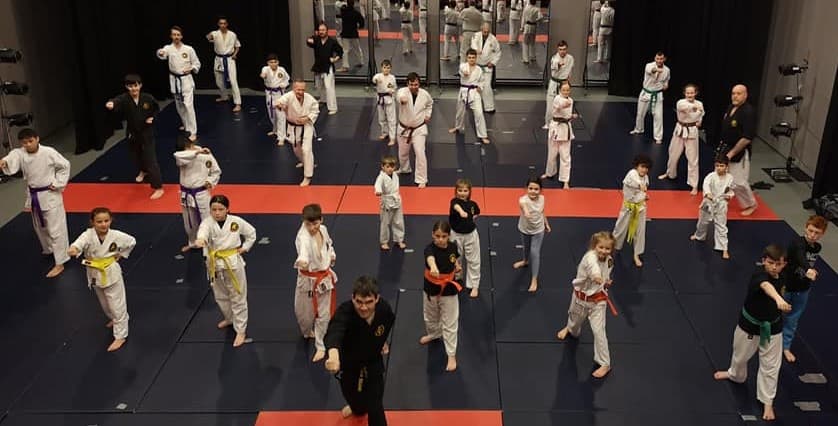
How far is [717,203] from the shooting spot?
26.7 ft

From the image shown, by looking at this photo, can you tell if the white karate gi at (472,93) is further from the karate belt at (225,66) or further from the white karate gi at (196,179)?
the white karate gi at (196,179)

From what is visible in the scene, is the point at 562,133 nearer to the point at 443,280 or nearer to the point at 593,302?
the point at 593,302

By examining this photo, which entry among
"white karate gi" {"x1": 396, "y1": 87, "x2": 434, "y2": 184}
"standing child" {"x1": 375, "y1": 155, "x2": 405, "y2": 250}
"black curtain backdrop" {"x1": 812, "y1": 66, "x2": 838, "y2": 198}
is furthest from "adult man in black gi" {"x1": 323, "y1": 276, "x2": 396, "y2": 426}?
"black curtain backdrop" {"x1": 812, "y1": 66, "x2": 838, "y2": 198}

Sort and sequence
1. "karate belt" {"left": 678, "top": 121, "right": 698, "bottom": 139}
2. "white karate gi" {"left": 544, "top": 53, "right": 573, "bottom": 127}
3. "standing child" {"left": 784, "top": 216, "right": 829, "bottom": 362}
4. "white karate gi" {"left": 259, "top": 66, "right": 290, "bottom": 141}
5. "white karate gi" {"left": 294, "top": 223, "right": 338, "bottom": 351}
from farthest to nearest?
"white karate gi" {"left": 544, "top": 53, "right": 573, "bottom": 127} → "white karate gi" {"left": 259, "top": 66, "right": 290, "bottom": 141} → "karate belt" {"left": 678, "top": 121, "right": 698, "bottom": 139} → "white karate gi" {"left": 294, "top": 223, "right": 338, "bottom": 351} → "standing child" {"left": 784, "top": 216, "right": 829, "bottom": 362}

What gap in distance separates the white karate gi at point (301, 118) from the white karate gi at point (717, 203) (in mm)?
4968

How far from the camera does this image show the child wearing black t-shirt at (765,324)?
539cm

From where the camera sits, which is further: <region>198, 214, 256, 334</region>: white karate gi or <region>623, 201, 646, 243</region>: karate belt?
<region>623, 201, 646, 243</region>: karate belt

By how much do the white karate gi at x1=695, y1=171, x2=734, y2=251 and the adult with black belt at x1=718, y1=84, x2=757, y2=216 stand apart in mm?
1027

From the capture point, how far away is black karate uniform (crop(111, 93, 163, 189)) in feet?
31.1

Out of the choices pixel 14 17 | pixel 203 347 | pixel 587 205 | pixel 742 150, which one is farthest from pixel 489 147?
pixel 14 17

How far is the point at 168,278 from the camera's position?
308 inches

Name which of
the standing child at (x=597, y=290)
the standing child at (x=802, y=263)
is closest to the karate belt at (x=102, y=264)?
the standing child at (x=597, y=290)

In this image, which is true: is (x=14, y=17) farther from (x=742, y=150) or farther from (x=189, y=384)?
(x=742, y=150)

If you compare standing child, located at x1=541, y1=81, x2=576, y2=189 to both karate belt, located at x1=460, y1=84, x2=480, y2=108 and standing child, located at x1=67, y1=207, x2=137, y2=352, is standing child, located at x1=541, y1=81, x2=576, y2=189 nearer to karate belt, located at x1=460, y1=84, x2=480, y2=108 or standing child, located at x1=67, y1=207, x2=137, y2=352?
karate belt, located at x1=460, y1=84, x2=480, y2=108
